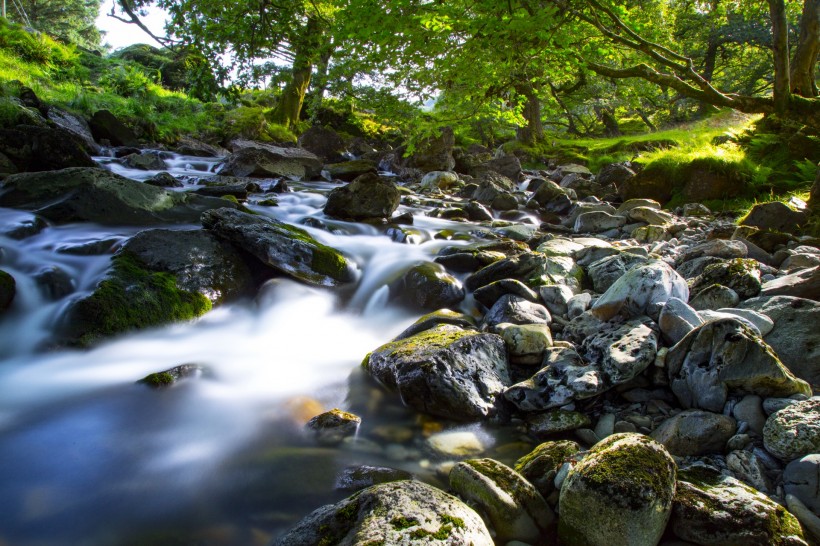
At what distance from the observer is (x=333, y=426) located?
3.25 m

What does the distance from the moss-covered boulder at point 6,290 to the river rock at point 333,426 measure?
3.49 meters

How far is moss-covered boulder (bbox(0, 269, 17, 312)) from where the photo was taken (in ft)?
14.0

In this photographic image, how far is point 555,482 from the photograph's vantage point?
241cm

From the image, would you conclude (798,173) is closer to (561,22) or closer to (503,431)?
(561,22)

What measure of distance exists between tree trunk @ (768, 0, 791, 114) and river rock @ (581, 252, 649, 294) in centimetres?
699

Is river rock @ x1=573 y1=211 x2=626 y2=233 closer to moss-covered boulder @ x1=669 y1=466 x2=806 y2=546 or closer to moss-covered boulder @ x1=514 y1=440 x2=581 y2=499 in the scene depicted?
moss-covered boulder @ x1=514 y1=440 x2=581 y2=499

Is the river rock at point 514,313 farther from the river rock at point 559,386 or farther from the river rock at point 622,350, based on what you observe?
the river rock at point 559,386

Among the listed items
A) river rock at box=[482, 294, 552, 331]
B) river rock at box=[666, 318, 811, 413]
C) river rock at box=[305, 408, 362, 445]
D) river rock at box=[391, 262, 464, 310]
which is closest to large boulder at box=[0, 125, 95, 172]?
river rock at box=[391, 262, 464, 310]

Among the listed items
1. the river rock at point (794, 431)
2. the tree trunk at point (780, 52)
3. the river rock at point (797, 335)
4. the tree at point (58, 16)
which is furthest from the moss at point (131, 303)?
the tree at point (58, 16)

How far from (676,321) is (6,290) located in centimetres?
624

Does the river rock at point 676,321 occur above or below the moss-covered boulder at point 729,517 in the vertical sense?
above

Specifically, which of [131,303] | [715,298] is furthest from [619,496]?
[131,303]

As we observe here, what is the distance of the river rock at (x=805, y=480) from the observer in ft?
6.65

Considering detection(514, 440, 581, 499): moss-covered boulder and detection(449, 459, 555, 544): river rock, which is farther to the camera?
detection(514, 440, 581, 499): moss-covered boulder
